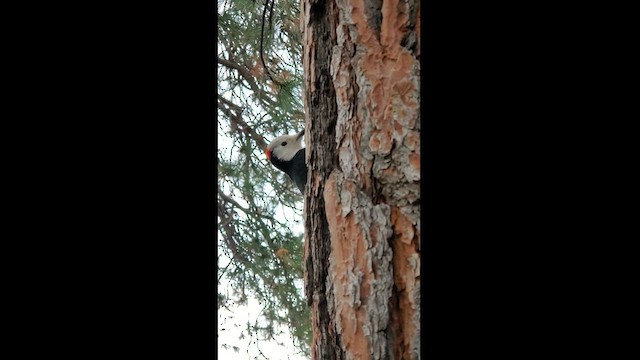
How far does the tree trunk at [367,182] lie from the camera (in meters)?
0.73

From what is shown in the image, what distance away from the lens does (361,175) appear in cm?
76

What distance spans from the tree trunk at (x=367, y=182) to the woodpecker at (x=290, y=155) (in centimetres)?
73

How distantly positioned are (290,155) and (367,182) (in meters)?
0.84

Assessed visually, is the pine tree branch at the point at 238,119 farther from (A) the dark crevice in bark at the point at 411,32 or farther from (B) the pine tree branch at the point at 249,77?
(A) the dark crevice in bark at the point at 411,32

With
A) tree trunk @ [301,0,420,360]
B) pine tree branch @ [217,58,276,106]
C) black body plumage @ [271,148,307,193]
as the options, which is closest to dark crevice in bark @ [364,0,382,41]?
tree trunk @ [301,0,420,360]

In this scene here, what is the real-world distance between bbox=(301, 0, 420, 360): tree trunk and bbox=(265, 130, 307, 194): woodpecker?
73 centimetres

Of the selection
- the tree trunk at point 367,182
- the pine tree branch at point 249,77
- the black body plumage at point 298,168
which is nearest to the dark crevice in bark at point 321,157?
the tree trunk at point 367,182

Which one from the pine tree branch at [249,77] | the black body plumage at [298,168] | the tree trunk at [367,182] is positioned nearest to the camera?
the tree trunk at [367,182]

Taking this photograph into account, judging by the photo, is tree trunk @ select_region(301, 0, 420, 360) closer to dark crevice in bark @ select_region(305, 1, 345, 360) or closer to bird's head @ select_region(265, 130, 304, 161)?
dark crevice in bark @ select_region(305, 1, 345, 360)

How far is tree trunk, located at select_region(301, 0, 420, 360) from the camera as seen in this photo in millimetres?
732
